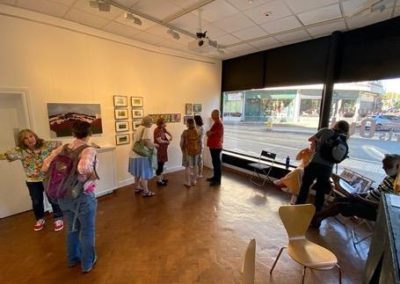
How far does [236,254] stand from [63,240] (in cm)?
223

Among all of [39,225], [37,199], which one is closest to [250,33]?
[37,199]

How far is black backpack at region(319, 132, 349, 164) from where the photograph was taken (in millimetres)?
2916

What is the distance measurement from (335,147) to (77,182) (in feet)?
10.5

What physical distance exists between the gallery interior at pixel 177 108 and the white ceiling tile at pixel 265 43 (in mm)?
65

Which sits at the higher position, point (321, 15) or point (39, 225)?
point (321, 15)

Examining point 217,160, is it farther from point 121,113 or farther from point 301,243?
point 301,243

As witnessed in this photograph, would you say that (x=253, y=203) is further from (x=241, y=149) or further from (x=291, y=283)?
(x=241, y=149)

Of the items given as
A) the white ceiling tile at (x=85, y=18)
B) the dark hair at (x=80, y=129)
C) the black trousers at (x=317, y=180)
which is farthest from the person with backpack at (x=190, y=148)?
the dark hair at (x=80, y=129)

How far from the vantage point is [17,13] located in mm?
2939

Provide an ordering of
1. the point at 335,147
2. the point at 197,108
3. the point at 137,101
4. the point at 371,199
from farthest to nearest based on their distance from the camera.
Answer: the point at 197,108
the point at 137,101
the point at 335,147
the point at 371,199

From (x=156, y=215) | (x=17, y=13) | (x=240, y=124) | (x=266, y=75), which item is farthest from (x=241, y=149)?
(x=17, y=13)

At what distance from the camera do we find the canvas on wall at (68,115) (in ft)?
11.3

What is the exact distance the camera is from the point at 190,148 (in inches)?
172

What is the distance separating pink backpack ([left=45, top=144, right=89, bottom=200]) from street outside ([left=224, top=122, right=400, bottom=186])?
14.0 ft
